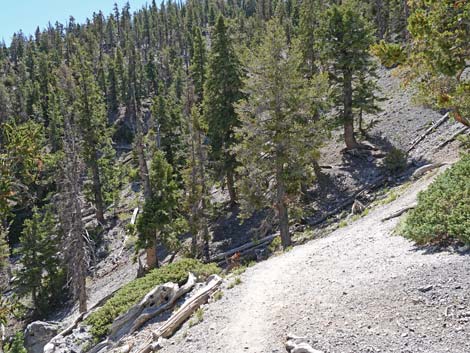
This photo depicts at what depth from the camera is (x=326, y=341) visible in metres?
8.55

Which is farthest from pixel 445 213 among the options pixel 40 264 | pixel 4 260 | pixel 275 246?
pixel 40 264

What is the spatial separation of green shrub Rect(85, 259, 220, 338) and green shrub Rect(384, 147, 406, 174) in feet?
50.0

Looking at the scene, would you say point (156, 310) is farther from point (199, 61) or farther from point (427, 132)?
point (199, 61)

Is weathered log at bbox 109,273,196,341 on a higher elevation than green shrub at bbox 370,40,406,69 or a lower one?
lower

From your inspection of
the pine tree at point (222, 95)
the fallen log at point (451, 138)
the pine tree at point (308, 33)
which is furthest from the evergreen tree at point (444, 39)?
the pine tree at point (308, 33)

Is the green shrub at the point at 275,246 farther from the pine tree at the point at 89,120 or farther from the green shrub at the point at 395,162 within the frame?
the pine tree at the point at 89,120

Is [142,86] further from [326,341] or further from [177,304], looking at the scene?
[326,341]

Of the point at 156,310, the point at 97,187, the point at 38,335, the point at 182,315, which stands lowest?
the point at 38,335

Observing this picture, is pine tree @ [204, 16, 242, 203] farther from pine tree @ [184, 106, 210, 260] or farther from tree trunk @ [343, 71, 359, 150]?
tree trunk @ [343, 71, 359, 150]

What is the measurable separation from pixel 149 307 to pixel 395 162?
60.4 feet

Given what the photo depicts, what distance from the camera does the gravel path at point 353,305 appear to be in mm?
7980

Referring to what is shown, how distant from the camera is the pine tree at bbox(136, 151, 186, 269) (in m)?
27.0

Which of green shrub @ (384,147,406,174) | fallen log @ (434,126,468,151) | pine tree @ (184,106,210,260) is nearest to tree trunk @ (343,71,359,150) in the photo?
green shrub @ (384,147,406,174)

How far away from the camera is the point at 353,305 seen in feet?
31.2
